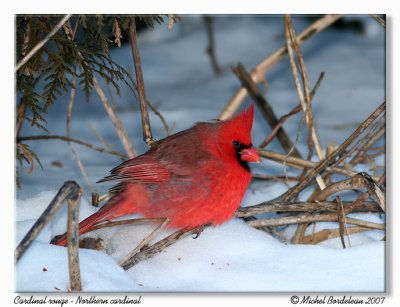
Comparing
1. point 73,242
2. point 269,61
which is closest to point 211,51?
point 269,61

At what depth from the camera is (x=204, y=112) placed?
15.5ft

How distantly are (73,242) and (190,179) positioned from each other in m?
0.67

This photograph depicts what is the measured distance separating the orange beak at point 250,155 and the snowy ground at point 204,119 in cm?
28

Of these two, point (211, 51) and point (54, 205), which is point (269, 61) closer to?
point (211, 51)

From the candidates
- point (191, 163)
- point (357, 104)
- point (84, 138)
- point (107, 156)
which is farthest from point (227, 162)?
point (357, 104)

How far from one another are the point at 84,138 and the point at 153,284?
175 cm

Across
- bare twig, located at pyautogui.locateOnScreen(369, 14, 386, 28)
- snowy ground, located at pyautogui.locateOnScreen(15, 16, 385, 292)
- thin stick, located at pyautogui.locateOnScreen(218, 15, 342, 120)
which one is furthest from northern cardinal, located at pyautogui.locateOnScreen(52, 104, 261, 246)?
thin stick, located at pyautogui.locateOnScreen(218, 15, 342, 120)

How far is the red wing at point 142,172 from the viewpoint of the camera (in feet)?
9.71

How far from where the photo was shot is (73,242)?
238cm

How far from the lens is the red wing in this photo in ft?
9.71

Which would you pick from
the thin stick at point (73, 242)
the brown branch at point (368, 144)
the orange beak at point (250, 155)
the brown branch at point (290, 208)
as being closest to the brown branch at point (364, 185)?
the brown branch at point (290, 208)
